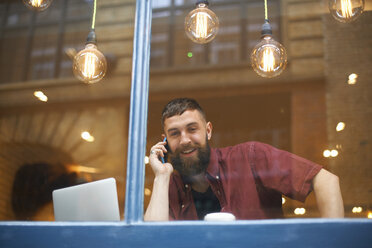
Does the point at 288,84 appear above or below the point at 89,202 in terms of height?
above

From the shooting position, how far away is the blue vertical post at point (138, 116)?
1407 millimetres

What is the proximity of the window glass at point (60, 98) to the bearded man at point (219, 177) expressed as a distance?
431cm

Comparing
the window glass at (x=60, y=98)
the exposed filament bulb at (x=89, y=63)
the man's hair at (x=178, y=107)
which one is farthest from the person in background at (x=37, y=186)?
the man's hair at (x=178, y=107)

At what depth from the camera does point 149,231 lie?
135cm

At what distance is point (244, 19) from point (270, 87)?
5.24 feet

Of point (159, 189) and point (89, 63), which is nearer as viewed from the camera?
point (159, 189)

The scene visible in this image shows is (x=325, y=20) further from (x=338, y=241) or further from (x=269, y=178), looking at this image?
(x=338, y=241)

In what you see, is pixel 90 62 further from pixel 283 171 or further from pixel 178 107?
pixel 283 171

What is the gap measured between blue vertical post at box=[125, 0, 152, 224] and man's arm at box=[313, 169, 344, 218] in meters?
1.11

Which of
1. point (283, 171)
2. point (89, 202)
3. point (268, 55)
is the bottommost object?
point (89, 202)

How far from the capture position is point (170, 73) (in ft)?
26.1

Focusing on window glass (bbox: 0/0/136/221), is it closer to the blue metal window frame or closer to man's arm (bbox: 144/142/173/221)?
man's arm (bbox: 144/142/173/221)

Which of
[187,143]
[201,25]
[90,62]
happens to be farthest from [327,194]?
[90,62]

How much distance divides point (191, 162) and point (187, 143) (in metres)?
0.14
